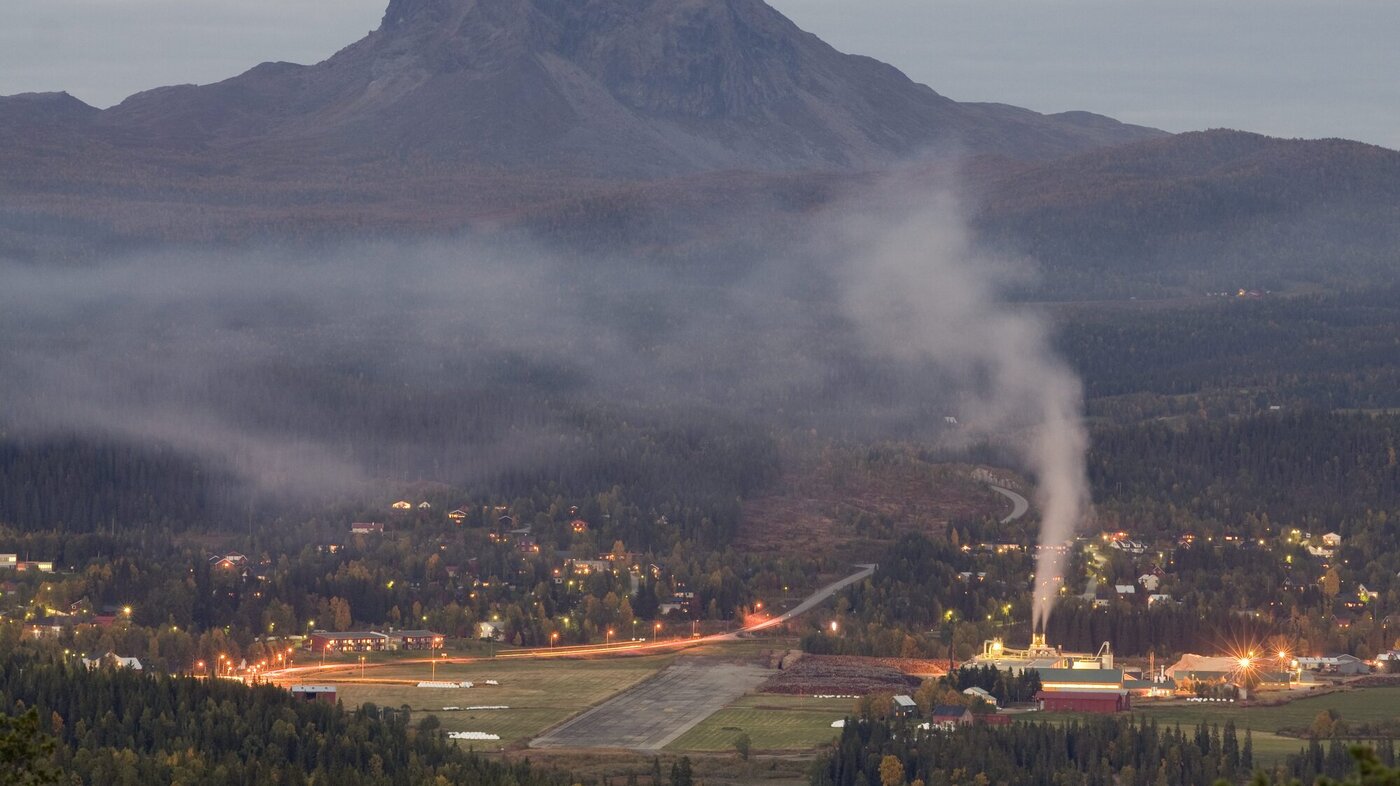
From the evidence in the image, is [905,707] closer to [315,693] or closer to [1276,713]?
[1276,713]

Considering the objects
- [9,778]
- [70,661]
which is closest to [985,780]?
[70,661]

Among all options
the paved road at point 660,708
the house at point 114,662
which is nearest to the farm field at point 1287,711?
the paved road at point 660,708

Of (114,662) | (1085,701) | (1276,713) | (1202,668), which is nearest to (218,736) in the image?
(114,662)

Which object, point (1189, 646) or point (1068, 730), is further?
point (1189, 646)

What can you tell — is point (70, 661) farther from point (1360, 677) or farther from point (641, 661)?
point (1360, 677)

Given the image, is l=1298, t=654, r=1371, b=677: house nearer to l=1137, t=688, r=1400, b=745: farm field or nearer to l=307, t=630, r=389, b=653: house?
l=1137, t=688, r=1400, b=745: farm field
